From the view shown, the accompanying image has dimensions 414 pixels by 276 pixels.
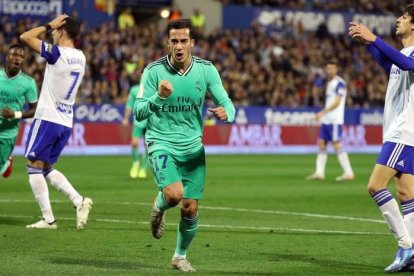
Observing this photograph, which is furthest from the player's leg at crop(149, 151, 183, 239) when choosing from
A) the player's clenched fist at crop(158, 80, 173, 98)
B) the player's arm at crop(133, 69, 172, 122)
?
the player's clenched fist at crop(158, 80, 173, 98)

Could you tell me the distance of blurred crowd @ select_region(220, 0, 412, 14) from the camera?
48.0 m

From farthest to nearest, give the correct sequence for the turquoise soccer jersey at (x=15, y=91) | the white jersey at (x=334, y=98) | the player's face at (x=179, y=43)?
the white jersey at (x=334, y=98)
the turquoise soccer jersey at (x=15, y=91)
the player's face at (x=179, y=43)

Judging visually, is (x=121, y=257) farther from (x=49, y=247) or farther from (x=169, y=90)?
(x=169, y=90)

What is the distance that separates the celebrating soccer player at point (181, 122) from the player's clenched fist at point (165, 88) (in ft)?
1.93

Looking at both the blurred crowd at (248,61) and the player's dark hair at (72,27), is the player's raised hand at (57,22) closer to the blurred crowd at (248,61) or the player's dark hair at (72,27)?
the player's dark hair at (72,27)

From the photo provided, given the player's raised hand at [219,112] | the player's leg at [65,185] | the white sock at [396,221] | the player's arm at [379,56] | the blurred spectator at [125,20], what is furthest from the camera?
the blurred spectator at [125,20]

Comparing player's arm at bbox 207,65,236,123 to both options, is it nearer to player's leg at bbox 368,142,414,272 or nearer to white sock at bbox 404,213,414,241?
player's leg at bbox 368,142,414,272

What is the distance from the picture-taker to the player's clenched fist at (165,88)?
8.84 metres

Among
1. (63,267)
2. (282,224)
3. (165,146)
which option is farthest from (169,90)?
(282,224)

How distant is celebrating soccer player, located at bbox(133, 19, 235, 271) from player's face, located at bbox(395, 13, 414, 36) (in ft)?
6.17

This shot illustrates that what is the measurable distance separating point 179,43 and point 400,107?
2327mm

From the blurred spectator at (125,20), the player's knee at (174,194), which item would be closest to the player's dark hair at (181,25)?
the player's knee at (174,194)

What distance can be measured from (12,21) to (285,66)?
1201cm

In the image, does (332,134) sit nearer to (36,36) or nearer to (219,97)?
(36,36)
